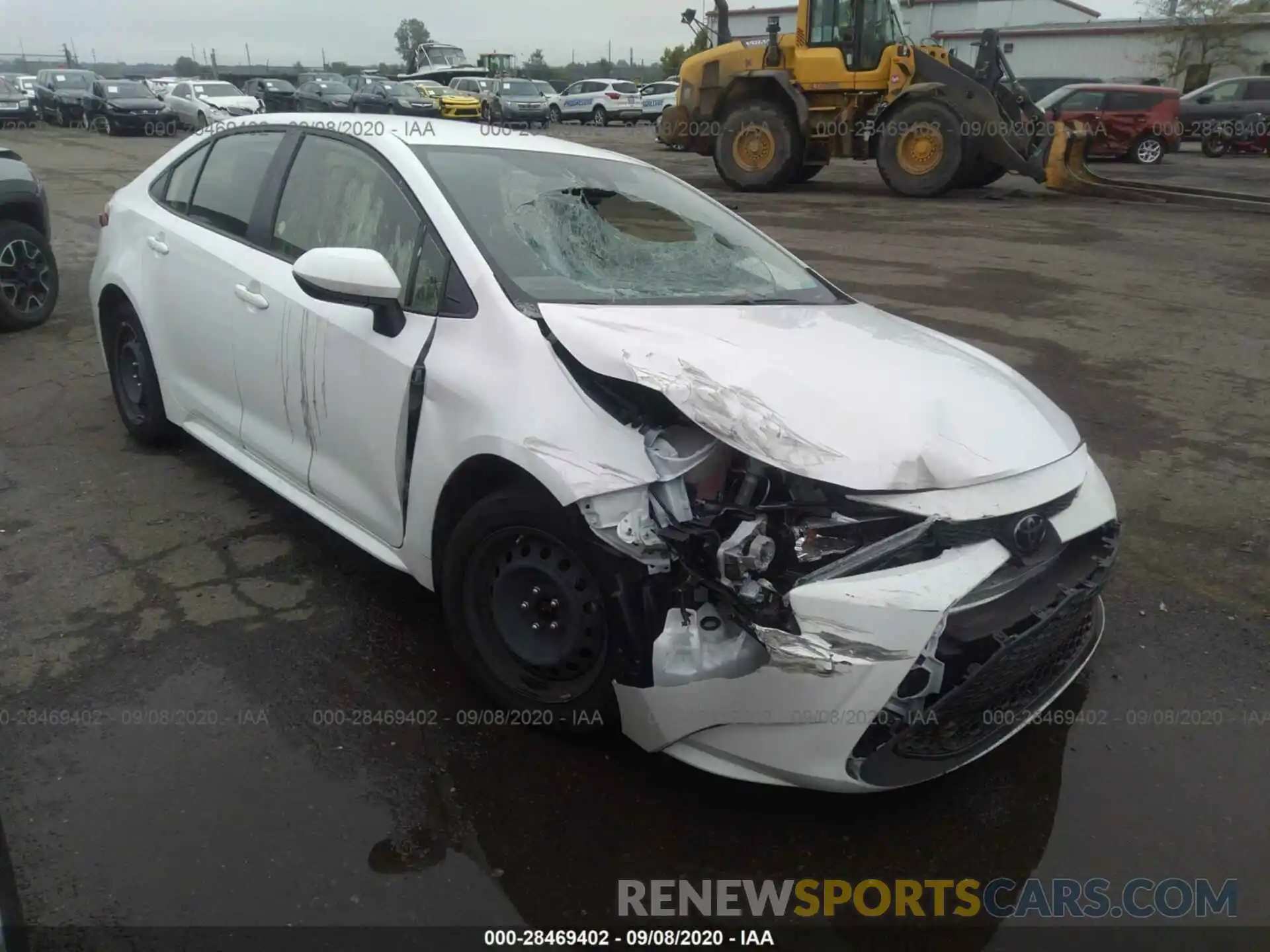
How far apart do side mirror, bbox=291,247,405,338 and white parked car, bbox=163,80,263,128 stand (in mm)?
24183

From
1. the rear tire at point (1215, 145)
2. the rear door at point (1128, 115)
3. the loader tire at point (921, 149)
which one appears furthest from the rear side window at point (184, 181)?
the rear tire at point (1215, 145)

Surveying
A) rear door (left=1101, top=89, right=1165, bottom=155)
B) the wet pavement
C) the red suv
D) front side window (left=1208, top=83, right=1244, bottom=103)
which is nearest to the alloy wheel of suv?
the red suv

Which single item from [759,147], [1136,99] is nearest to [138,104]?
[759,147]

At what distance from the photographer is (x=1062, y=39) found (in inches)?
1774

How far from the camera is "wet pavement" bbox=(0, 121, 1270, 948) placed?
90.7 inches

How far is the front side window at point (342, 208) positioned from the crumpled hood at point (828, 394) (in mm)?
712

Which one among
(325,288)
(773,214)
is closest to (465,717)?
(325,288)

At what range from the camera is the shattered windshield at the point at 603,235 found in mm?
3031

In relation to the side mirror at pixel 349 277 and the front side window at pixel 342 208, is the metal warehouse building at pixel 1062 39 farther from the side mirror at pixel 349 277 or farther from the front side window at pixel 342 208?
the side mirror at pixel 349 277

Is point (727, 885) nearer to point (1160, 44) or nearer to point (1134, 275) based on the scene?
point (1134, 275)

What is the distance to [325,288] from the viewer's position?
287cm

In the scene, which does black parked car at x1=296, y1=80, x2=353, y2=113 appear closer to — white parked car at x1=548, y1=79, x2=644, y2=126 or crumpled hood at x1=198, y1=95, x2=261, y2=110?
crumpled hood at x1=198, y1=95, x2=261, y2=110

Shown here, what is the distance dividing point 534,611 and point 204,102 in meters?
28.6

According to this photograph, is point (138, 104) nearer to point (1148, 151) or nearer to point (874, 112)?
point (874, 112)
